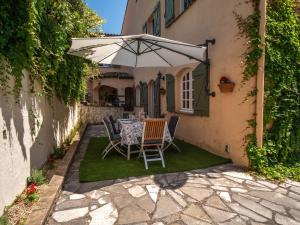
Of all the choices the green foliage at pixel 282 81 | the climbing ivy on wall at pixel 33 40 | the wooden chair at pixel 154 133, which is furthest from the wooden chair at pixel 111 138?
the green foliage at pixel 282 81

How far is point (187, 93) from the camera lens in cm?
695

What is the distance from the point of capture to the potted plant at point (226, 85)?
4469mm

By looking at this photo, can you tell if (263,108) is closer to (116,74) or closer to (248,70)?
(248,70)

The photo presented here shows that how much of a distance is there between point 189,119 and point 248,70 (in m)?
2.78

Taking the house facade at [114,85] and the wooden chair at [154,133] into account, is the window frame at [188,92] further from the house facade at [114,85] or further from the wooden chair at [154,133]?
the house facade at [114,85]

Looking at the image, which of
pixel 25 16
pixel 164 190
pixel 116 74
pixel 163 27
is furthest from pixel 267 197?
pixel 116 74

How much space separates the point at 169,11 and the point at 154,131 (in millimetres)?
5137

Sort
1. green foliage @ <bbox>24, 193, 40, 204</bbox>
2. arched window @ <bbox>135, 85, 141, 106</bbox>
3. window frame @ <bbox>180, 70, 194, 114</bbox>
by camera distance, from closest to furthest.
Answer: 1. green foliage @ <bbox>24, 193, 40, 204</bbox>
2. window frame @ <bbox>180, 70, 194, 114</bbox>
3. arched window @ <bbox>135, 85, 141, 106</bbox>

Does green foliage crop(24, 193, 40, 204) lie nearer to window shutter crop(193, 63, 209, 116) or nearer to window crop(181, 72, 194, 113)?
window shutter crop(193, 63, 209, 116)

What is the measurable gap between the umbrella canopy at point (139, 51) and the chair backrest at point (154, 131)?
1539 mm

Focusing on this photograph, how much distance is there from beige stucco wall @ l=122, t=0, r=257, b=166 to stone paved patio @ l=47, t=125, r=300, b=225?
1.00m

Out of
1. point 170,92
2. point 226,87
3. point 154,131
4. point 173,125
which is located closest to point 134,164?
point 154,131

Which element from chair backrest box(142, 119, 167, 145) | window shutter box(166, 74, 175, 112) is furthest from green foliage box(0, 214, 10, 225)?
window shutter box(166, 74, 175, 112)

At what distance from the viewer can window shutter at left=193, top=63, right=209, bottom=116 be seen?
5477mm
